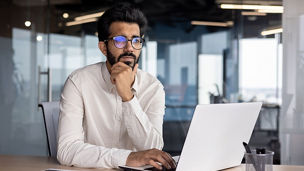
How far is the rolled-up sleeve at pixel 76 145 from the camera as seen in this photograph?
193 cm

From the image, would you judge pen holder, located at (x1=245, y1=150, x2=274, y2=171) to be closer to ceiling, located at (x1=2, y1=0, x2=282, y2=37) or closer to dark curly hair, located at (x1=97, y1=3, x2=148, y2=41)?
dark curly hair, located at (x1=97, y1=3, x2=148, y2=41)

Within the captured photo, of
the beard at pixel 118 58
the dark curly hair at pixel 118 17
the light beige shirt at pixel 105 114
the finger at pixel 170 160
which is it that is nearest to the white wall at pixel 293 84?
the light beige shirt at pixel 105 114

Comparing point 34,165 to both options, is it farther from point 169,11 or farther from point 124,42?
point 169,11

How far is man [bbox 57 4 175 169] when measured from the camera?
2166 mm

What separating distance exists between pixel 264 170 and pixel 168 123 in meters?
5.15

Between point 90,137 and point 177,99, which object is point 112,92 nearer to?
point 90,137

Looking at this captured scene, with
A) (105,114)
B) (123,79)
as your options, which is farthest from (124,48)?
(105,114)

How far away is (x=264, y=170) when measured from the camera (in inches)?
65.4

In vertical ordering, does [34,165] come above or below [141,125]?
below

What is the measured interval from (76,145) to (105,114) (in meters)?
0.32

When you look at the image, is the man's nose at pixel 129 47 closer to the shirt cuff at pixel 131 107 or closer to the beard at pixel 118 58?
the beard at pixel 118 58

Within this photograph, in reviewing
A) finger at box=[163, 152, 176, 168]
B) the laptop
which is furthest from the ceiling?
finger at box=[163, 152, 176, 168]

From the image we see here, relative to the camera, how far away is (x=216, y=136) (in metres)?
1.70

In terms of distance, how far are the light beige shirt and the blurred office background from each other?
105 inches
